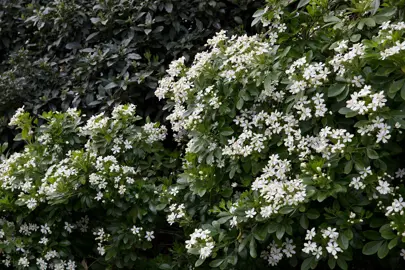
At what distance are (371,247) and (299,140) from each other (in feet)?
1.89

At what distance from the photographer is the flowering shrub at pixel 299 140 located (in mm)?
2465

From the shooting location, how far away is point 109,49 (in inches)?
167

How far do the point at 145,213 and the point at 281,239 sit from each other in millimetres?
825

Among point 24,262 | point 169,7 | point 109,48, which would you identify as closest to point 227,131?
point 24,262

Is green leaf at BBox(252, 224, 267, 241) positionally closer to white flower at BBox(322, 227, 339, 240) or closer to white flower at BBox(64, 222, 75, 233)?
white flower at BBox(322, 227, 339, 240)

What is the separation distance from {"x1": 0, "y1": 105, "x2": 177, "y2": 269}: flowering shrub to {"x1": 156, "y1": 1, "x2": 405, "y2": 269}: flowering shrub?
283mm

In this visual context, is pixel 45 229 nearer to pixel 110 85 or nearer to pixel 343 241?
pixel 110 85

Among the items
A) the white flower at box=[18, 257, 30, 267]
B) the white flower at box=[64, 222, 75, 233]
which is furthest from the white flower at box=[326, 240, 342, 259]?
the white flower at box=[18, 257, 30, 267]

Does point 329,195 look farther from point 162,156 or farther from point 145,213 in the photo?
point 162,156

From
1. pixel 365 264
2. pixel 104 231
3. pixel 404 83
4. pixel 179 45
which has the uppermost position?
pixel 404 83

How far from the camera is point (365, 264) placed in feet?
9.88

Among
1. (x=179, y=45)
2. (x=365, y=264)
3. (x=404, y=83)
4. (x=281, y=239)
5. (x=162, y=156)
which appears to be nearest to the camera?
(x=404, y=83)

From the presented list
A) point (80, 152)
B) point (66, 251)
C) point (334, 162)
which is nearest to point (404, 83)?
point (334, 162)

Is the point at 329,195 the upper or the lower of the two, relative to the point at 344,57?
lower
